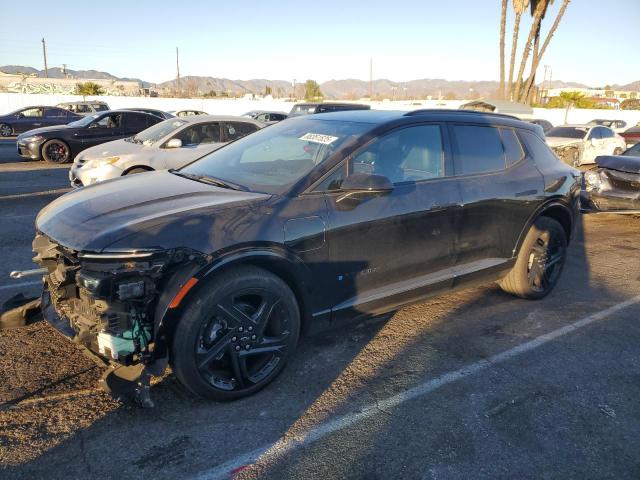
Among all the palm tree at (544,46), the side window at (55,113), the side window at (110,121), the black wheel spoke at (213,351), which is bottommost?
the black wheel spoke at (213,351)

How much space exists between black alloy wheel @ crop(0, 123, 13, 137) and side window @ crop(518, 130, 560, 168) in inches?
923

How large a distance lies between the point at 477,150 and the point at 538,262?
1357 millimetres

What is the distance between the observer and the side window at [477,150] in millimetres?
4219

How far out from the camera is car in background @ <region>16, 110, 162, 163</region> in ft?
45.0

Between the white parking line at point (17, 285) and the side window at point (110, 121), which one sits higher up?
the side window at point (110, 121)

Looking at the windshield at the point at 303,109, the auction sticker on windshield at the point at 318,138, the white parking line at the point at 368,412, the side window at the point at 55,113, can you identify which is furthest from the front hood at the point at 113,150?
the side window at the point at 55,113

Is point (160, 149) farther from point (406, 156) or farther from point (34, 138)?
point (34, 138)

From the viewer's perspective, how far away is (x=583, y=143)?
53.6 ft

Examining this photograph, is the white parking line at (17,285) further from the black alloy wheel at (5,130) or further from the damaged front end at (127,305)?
the black alloy wheel at (5,130)

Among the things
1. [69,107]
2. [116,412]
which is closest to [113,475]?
[116,412]

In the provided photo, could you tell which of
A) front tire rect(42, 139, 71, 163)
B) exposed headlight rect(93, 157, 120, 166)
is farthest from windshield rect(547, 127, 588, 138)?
front tire rect(42, 139, 71, 163)

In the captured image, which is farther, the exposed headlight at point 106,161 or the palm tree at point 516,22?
the palm tree at point 516,22

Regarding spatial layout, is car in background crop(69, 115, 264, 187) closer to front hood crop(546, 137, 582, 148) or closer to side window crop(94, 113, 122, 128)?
side window crop(94, 113, 122, 128)

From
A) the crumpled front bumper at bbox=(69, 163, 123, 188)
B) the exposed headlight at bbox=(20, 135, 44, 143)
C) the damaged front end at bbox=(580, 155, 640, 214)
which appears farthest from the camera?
the exposed headlight at bbox=(20, 135, 44, 143)
